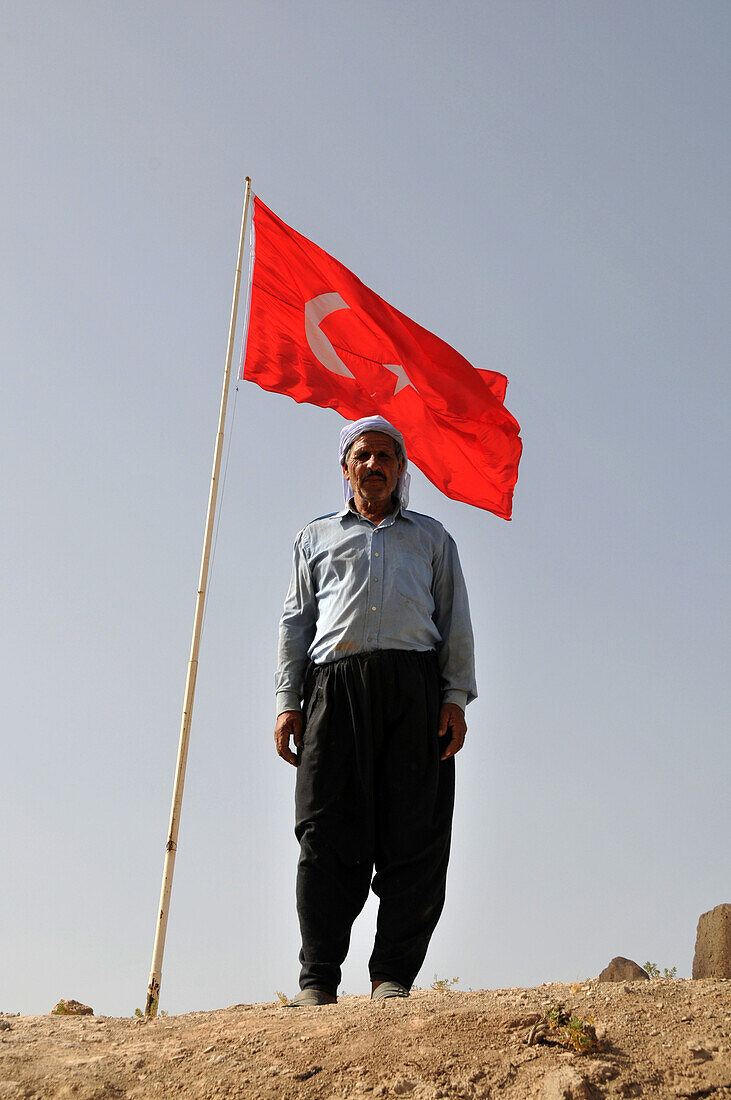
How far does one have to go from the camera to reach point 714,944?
585 cm

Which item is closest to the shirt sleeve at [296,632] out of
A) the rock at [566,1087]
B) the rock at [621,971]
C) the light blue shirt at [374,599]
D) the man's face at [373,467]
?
the light blue shirt at [374,599]

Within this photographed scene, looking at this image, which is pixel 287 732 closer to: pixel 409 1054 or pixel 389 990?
pixel 389 990

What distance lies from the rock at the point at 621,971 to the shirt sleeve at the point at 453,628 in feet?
7.93

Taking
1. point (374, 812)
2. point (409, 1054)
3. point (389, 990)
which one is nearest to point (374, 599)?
point (374, 812)

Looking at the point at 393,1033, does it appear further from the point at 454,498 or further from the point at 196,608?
the point at 454,498

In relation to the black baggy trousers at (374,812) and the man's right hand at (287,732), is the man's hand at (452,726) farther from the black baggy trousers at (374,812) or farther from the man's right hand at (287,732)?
the man's right hand at (287,732)

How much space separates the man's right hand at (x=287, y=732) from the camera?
14.9 ft

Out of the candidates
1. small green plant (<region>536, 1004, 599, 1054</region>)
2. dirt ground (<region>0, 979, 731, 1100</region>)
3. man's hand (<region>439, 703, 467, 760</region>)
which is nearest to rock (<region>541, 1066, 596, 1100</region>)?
dirt ground (<region>0, 979, 731, 1100</region>)

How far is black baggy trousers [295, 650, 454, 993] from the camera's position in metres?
4.14

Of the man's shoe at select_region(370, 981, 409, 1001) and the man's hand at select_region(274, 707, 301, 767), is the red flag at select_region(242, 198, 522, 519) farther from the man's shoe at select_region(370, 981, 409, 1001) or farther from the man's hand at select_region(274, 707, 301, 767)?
the man's shoe at select_region(370, 981, 409, 1001)

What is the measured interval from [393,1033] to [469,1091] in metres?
0.42

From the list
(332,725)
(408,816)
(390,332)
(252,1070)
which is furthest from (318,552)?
(390,332)

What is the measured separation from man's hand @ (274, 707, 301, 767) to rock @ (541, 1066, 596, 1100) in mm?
2029

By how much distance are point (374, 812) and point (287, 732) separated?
55cm
